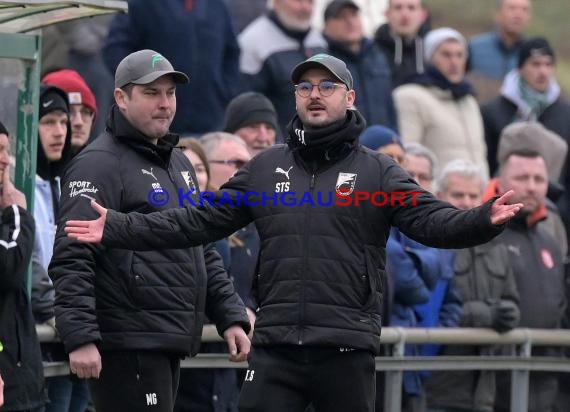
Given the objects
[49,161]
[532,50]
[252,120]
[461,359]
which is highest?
[532,50]

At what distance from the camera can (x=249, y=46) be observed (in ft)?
41.4

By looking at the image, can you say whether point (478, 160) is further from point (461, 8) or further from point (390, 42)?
point (461, 8)

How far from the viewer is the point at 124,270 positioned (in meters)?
7.71

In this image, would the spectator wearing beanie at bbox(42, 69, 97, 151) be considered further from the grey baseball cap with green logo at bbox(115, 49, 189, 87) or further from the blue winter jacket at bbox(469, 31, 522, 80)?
the blue winter jacket at bbox(469, 31, 522, 80)

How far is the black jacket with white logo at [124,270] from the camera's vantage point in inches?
297

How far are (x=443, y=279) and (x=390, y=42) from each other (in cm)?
379

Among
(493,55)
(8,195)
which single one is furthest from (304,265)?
(493,55)

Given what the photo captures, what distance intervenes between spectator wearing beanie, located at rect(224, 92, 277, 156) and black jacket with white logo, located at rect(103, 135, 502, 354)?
324 centimetres

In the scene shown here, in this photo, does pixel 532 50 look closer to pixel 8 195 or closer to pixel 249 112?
pixel 249 112

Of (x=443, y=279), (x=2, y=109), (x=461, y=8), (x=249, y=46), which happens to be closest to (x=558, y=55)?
(x=461, y=8)

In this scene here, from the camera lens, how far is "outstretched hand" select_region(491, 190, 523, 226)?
22.8 feet

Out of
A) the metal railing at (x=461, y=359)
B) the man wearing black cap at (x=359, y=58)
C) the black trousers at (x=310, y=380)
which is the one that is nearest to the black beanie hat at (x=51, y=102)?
the metal railing at (x=461, y=359)

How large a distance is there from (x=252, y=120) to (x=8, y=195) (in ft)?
9.59

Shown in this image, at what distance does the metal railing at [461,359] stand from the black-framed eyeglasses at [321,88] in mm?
2000
